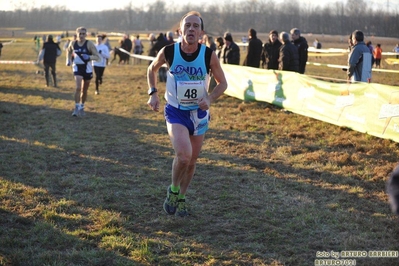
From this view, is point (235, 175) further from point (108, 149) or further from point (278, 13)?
point (278, 13)

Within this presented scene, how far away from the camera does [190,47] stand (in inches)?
192

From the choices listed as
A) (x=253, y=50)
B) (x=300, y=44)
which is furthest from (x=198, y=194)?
(x=253, y=50)

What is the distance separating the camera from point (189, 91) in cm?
490

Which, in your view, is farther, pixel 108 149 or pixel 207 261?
pixel 108 149

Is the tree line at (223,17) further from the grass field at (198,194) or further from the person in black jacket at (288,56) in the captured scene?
the grass field at (198,194)

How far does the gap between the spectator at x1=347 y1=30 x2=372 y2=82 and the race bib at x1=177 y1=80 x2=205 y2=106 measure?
734cm

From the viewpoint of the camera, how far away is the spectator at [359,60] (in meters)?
11.2

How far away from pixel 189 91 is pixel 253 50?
10891mm

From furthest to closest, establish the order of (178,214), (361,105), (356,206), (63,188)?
1. (361,105)
2. (63,188)
3. (356,206)
4. (178,214)

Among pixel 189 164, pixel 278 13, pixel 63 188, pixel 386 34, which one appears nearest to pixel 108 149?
pixel 63 188

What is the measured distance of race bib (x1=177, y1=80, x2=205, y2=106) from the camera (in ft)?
16.0

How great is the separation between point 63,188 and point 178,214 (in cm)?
179

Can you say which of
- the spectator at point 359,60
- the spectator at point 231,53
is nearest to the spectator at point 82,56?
the spectator at point 231,53

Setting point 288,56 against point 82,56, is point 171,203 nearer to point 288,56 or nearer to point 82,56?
point 82,56
